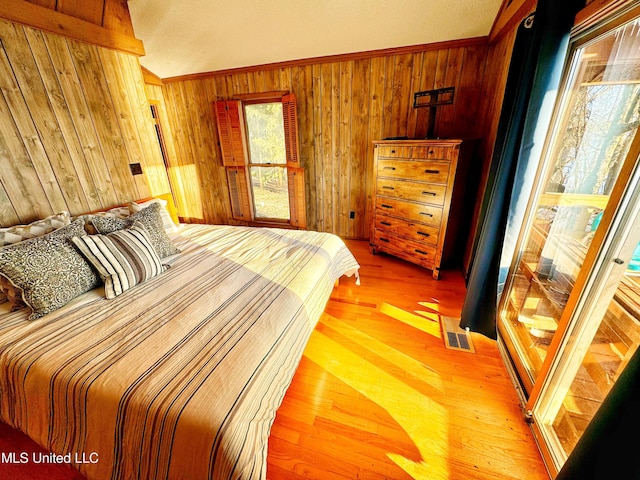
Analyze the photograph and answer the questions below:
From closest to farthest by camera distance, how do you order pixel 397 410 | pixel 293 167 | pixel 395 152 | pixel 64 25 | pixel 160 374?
pixel 160 374
pixel 397 410
pixel 64 25
pixel 395 152
pixel 293 167

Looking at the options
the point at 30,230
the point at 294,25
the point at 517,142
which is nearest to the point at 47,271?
the point at 30,230

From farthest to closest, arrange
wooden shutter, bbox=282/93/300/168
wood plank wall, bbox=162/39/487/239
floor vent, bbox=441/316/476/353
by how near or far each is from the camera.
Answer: wooden shutter, bbox=282/93/300/168, wood plank wall, bbox=162/39/487/239, floor vent, bbox=441/316/476/353

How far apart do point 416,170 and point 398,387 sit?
6.35 ft

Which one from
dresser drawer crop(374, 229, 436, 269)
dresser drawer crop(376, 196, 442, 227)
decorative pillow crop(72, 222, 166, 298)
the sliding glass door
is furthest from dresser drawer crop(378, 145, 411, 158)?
decorative pillow crop(72, 222, 166, 298)

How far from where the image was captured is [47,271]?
128 centimetres

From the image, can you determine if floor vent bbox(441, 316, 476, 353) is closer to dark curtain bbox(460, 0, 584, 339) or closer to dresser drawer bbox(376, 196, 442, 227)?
dark curtain bbox(460, 0, 584, 339)

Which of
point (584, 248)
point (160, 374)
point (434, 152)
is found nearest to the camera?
point (160, 374)

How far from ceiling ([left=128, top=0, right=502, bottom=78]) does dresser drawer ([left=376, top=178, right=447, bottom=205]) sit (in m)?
1.53

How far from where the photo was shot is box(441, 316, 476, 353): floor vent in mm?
1791

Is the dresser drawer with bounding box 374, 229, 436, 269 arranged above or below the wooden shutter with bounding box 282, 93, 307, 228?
below

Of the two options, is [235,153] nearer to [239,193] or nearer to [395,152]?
[239,193]

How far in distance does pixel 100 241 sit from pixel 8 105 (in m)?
1.13

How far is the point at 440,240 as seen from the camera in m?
2.52

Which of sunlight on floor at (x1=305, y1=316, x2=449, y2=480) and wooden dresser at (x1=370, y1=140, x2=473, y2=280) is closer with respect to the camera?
sunlight on floor at (x1=305, y1=316, x2=449, y2=480)
